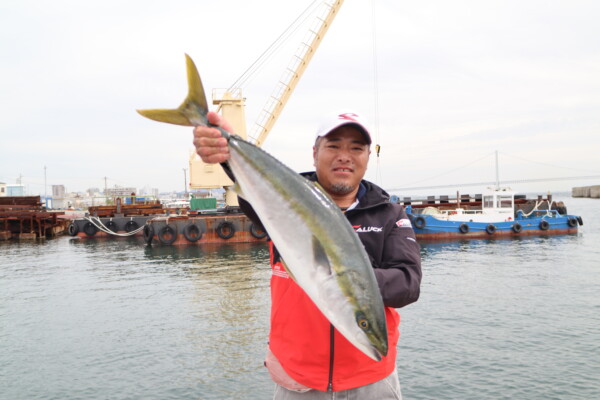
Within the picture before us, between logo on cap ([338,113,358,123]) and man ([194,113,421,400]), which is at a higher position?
logo on cap ([338,113,358,123])

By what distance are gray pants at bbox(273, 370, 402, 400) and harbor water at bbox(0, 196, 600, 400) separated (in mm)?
5948

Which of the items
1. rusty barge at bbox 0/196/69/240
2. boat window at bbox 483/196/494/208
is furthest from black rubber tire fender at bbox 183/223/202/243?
boat window at bbox 483/196/494/208

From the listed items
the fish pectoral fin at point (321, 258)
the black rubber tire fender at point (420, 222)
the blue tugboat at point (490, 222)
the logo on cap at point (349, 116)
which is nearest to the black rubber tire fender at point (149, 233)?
the blue tugboat at point (490, 222)

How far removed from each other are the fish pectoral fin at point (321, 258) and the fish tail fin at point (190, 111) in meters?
1.13

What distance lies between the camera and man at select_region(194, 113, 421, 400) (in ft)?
9.12

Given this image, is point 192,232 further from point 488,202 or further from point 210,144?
point 210,144

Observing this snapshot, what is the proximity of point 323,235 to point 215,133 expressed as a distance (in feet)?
3.16

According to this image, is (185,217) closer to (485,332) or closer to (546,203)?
(485,332)

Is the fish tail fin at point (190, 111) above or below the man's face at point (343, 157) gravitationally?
above

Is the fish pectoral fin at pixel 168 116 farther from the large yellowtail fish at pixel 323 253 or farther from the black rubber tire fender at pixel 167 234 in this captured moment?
the black rubber tire fender at pixel 167 234

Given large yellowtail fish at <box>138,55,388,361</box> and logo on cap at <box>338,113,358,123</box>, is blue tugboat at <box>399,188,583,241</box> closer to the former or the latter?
logo on cap at <box>338,113,358,123</box>

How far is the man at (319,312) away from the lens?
2.78 meters

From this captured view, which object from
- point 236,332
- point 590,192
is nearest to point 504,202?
point 236,332

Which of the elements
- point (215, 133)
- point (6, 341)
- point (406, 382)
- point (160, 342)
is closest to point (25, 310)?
point (6, 341)
